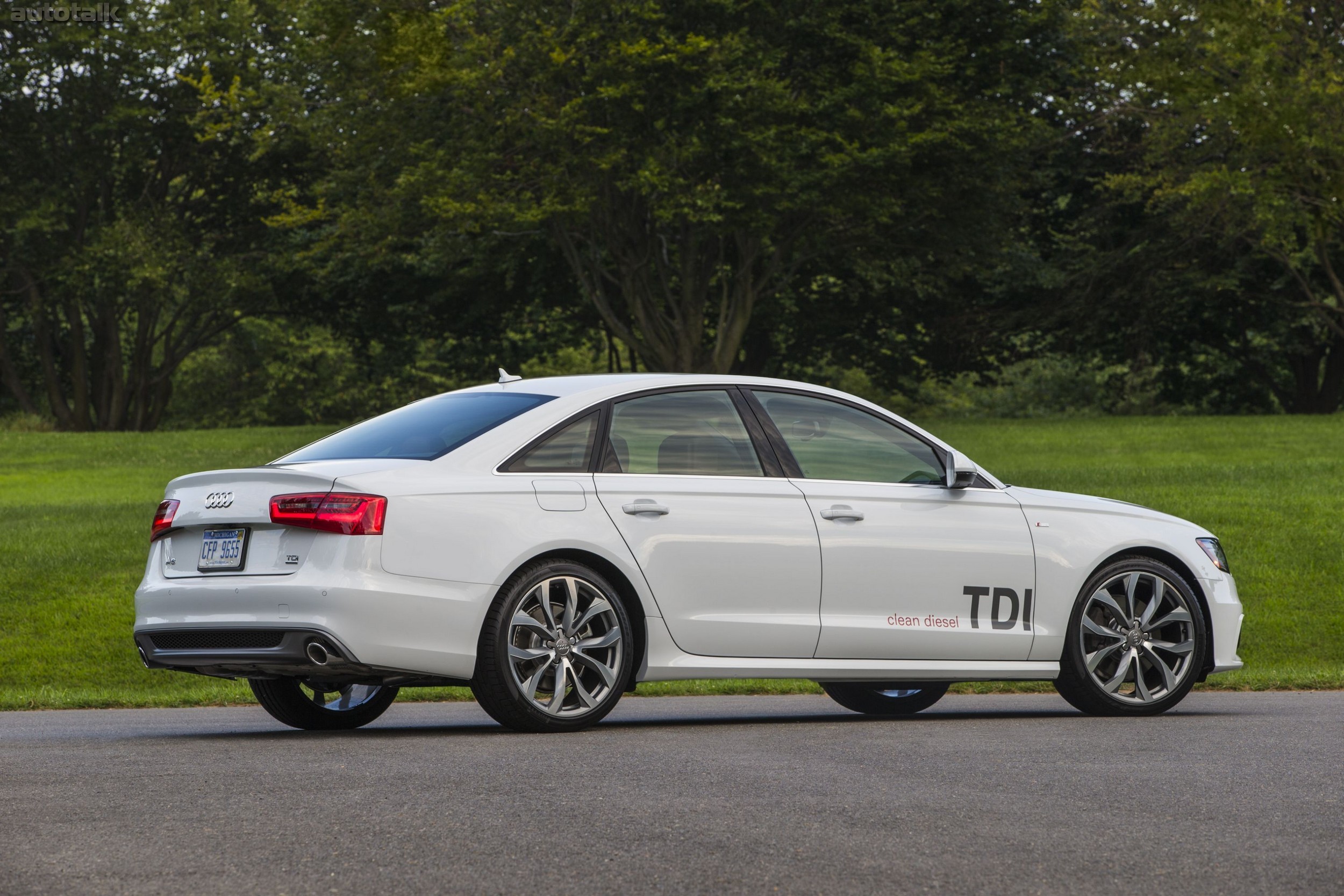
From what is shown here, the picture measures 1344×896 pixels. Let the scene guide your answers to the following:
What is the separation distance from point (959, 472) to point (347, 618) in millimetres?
3131

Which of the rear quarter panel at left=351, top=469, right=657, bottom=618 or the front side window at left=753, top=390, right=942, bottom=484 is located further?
the front side window at left=753, top=390, right=942, bottom=484

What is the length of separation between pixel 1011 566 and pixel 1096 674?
29.4 inches

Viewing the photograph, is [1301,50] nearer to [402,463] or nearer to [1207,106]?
[1207,106]

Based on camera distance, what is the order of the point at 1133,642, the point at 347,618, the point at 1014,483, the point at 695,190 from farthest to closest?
the point at 695,190 → the point at 1014,483 → the point at 1133,642 → the point at 347,618

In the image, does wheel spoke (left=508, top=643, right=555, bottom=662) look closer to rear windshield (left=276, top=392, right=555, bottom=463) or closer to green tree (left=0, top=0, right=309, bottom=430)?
rear windshield (left=276, top=392, right=555, bottom=463)

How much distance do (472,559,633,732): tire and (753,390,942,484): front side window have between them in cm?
129

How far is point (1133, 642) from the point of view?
9258 millimetres

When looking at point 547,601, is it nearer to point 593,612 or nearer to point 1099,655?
point 593,612

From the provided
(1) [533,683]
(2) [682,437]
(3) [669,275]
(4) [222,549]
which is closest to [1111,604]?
(2) [682,437]

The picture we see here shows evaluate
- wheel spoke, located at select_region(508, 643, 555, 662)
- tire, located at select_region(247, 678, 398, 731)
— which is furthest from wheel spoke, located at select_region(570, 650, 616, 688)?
tire, located at select_region(247, 678, 398, 731)

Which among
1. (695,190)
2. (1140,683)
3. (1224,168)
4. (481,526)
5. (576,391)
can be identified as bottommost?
(1140,683)

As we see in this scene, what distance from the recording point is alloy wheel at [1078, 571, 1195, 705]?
9.18 metres

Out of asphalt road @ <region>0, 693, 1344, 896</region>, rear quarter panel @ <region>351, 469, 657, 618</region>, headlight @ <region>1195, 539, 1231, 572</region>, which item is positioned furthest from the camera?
headlight @ <region>1195, 539, 1231, 572</region>

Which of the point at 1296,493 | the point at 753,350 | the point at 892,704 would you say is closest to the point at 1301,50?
the point at 1296,493
